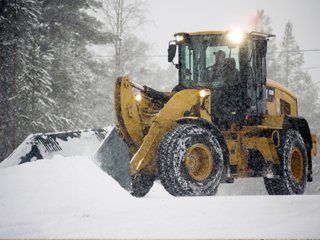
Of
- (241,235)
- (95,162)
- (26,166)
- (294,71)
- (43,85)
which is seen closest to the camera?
(241,235)

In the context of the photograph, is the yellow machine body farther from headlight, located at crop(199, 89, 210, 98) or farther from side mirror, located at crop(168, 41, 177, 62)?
side mirror, located at crop(168, 41, 177, 62)

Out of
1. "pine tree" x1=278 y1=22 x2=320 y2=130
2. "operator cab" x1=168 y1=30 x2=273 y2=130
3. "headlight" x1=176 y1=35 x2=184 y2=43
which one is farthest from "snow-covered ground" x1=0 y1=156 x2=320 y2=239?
"pine tree" x1=278 y1=22 x2=320 y2=130

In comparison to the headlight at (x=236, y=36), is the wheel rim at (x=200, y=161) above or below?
below

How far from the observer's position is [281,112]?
1129 centimetres

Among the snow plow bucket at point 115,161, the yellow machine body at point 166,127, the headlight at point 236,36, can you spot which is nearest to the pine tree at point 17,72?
the yellow machine body at point 166,127

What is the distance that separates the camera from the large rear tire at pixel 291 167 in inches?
390

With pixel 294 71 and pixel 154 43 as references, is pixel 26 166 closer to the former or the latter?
pixel 154 43

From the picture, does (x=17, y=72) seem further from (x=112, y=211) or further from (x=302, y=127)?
(x=112, y=211)

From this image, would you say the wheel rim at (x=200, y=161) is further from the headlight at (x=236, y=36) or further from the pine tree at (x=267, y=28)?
the pine tree at (x=267, y=28)

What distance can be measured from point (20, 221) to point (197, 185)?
3.41 m

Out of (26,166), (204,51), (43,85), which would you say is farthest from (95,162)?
(43,85)

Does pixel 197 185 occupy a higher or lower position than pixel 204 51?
lower

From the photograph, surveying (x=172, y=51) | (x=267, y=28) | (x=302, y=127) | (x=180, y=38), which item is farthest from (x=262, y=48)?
(x=267, y=28)

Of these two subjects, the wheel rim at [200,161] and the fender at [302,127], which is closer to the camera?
the wheel rim at [200,161]
